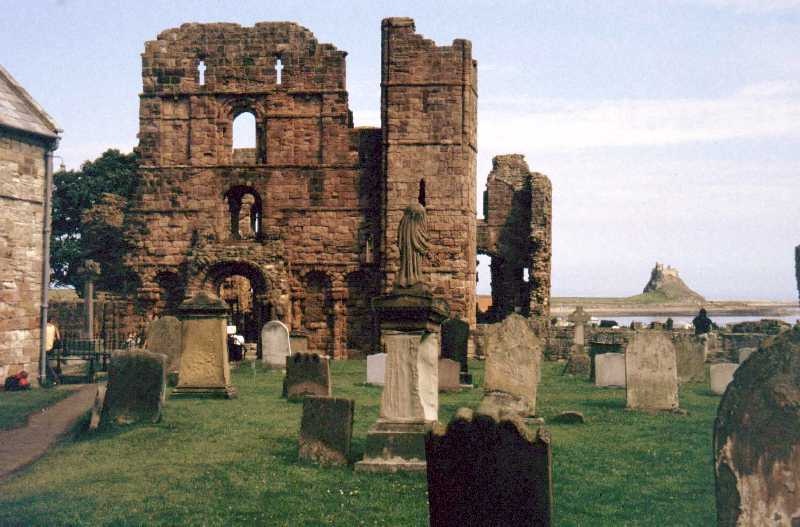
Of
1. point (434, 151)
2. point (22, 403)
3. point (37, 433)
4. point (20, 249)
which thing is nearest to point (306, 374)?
point (37, 433)

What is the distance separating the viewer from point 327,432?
1173 cm

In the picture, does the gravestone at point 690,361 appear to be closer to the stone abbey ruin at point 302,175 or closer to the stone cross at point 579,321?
the stone cross at point 579,321

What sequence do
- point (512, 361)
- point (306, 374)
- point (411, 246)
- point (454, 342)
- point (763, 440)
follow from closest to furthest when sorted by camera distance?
point (763, 440) → point (411, 246) → point (512, 361) → point (306, 374) → point (454, 342)

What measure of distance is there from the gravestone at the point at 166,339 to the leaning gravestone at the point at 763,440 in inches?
688

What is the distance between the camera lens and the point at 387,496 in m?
10.0

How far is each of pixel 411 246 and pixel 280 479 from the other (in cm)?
331

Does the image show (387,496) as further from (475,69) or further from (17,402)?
(475,69)

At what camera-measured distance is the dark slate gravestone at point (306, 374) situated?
17812 mm

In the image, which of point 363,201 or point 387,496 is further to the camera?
point 363,201

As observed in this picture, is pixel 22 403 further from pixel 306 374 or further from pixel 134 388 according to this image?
pixel 306 374

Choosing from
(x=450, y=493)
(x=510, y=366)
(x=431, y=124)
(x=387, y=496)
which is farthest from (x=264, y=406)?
(x=431, y=124)

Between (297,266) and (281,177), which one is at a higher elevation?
(281,177)

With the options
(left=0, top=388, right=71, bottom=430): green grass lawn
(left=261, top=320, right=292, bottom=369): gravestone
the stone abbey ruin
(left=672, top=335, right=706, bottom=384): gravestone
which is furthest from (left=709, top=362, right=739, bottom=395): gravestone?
the stone abbey ruin

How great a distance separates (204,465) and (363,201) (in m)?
22.1
